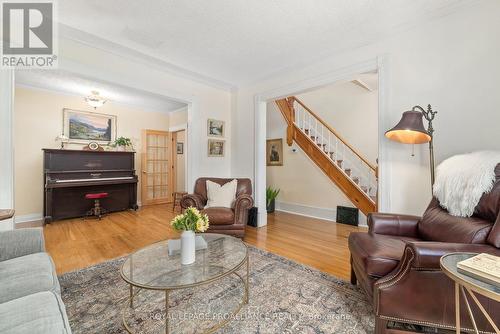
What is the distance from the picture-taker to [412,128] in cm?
203

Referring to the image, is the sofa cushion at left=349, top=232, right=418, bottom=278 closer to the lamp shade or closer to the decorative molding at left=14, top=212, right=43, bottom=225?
the lamp shade

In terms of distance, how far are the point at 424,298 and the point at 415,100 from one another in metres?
2.06

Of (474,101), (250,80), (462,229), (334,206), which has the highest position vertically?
(250,80)

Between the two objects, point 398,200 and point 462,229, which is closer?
point 462,229

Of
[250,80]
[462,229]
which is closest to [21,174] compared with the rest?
[250,80]

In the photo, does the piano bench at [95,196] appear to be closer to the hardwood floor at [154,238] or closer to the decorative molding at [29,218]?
the hardwood floor at [154,238]

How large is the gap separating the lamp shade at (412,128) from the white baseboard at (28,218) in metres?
6.11

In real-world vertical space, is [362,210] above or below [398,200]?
below

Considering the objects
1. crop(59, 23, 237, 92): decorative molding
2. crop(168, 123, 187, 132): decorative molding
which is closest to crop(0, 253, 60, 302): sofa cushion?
crop(59, 23, 237, 92): decorative molding

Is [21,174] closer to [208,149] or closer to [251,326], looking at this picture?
[208,149]

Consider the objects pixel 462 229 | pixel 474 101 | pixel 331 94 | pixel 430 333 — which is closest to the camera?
pixel 430 333

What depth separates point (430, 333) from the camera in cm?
135

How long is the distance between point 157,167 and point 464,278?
6.22m

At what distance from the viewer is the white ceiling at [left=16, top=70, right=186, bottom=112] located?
142 inches
